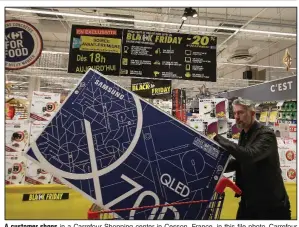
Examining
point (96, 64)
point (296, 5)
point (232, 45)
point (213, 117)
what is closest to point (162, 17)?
point (232, 45)

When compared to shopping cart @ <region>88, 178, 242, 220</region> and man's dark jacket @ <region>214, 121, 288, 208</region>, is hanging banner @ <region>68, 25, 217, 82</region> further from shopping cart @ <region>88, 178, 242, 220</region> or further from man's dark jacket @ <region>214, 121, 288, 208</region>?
shopping cart @ <region>88, 178, 242, 220</region>

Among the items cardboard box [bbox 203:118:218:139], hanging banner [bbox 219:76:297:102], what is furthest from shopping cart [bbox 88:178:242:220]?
hanging banner [bbox 219:76:297:102]

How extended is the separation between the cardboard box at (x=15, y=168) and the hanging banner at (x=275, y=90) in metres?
5.79

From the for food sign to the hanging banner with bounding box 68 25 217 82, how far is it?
583 millimetres

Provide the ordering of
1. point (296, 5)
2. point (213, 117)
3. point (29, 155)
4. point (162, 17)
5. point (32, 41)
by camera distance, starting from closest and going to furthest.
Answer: point (29, 155) → point (296, 5) → point (32, 41) → point (213, 117) → point (162, 17)

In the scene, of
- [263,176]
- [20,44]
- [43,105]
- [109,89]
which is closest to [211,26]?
[43,105]

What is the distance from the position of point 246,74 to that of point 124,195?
15421mm

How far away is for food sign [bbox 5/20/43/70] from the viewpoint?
3.84 m

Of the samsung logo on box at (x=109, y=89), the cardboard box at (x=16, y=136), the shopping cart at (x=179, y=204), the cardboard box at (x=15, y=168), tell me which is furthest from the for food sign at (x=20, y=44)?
the shopping cart at (x=179, y=204)

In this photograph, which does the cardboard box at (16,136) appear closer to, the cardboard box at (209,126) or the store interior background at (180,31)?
the store interior background at (180,31)

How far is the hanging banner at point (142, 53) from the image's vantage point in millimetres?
4418

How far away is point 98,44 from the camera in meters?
4.43

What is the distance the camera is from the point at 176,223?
5.83 ft

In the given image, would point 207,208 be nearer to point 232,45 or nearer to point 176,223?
point 176,223
